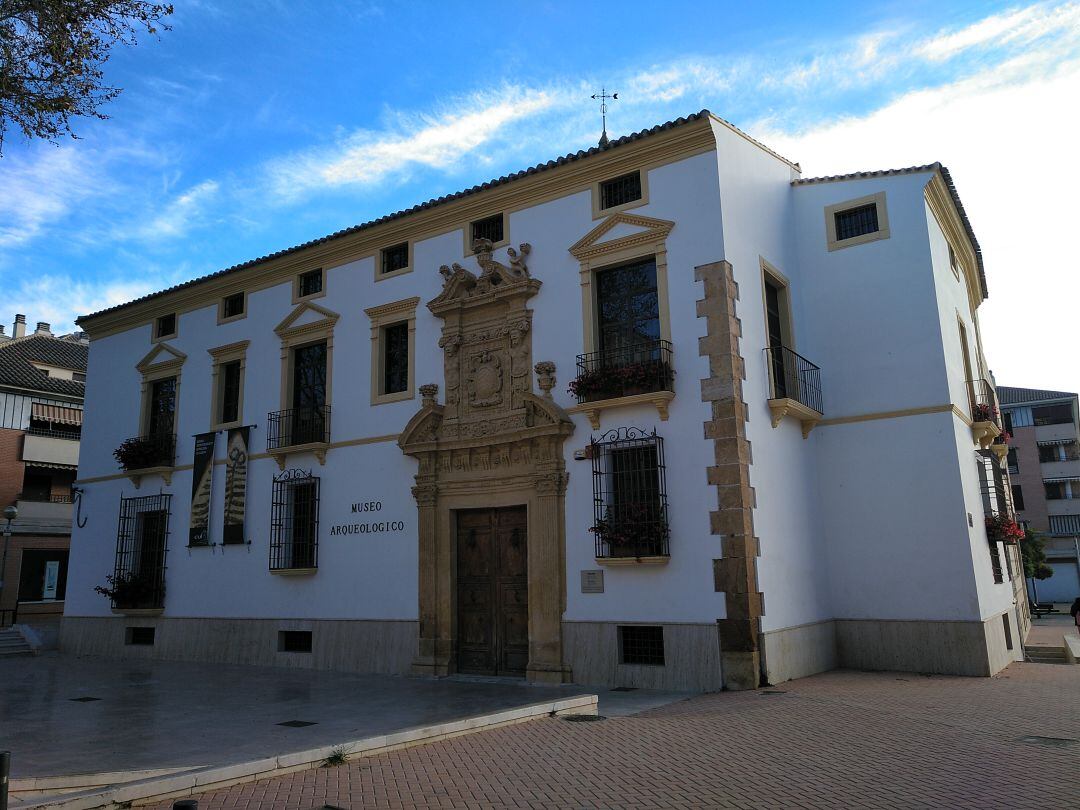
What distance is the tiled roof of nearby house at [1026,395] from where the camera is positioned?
52.2 m

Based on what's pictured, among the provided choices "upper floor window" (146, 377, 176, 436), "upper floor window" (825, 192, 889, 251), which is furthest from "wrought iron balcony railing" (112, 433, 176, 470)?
"upper floor window" (825, 192, 889, 251)

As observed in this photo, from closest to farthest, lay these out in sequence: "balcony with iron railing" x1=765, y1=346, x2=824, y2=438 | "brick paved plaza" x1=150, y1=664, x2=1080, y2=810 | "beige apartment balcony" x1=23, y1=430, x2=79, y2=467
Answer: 1. "brick paved plaza" x1=150, y1=664, x2=1080, y2=810
2. "balcony with iron railing" x1=765, y1=346, x2=824, y2=438
3. "beige apartment balcony" x1=23, y1=430, x2=79, y2=467

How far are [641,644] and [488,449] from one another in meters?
4.27

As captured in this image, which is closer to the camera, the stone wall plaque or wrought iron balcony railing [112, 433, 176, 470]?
the stone wall plaque

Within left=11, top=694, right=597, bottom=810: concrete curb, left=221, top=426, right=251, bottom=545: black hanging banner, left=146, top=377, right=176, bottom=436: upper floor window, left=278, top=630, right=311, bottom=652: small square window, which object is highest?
left=146, top=377, right=176, bottom=436: upper floor window

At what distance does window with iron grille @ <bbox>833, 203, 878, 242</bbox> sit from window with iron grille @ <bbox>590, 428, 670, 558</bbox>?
5954mm

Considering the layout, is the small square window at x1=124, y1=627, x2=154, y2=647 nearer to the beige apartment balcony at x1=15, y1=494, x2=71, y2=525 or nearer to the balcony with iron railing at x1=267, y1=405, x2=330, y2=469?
the balcony with iron railing at x1=267, y1=405, x2=330, y2=469

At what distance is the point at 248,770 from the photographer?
6953 mm

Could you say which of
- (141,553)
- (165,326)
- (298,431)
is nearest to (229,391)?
(298,431)

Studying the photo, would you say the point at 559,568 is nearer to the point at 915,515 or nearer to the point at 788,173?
the point at 915,515

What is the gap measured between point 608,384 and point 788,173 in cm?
629

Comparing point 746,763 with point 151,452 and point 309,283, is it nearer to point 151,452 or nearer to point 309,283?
point 309,283

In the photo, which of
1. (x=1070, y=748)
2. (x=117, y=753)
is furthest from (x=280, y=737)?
A: (x=1070, y=748)

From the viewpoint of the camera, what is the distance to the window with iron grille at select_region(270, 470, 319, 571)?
1673 cm
